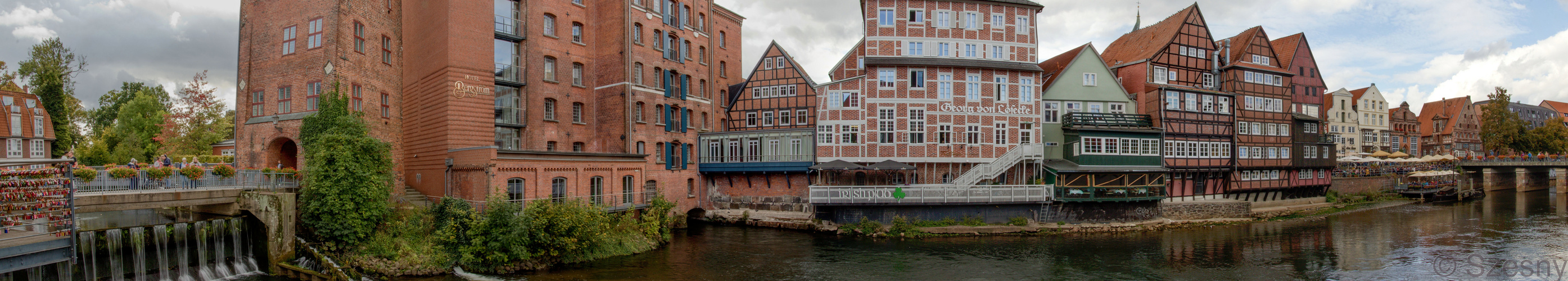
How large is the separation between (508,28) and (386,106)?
5.53m

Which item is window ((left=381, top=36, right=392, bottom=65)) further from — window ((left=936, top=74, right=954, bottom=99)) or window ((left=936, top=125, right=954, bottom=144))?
Answer: window ((left=936, top=125, right=954, bottom=144))

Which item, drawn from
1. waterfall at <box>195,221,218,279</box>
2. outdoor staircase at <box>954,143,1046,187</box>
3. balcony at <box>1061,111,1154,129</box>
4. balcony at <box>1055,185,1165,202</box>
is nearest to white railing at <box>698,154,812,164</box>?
outdoor staircase at <box>954,143,1046,187</box>

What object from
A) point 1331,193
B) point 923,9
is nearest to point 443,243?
point 923,9

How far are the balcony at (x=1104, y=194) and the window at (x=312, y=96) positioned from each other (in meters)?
28.7

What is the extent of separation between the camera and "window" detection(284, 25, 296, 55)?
84.8 ft

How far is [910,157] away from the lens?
33.1 metres

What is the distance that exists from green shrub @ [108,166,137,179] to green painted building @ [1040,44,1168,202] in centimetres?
3083

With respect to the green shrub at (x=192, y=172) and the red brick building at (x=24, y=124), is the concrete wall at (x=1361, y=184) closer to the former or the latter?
the green shrub at (x=192, y=172)

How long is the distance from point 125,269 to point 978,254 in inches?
940

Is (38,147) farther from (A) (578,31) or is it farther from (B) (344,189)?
(B) (344,189)

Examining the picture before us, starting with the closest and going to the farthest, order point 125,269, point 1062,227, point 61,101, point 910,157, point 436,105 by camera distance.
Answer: point 125,269 < point 436,105 < point 1062,227 < point 910,157 < point 61,101

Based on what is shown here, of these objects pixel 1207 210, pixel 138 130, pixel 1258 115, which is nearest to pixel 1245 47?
pixel 1258 115

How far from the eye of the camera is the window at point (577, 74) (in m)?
32.8

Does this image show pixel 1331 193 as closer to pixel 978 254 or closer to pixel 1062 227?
pixel 1062 227
